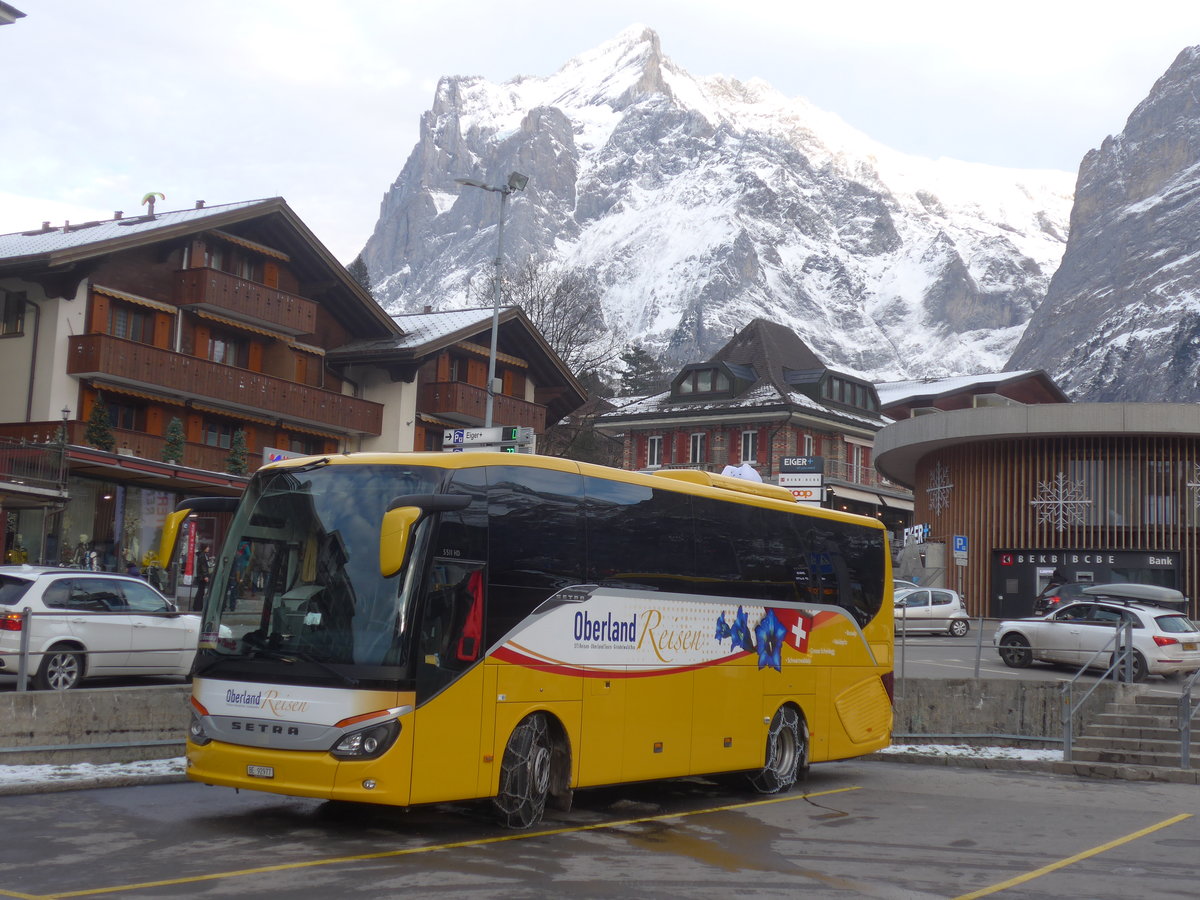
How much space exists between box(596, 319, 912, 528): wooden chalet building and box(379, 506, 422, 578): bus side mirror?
190 feet

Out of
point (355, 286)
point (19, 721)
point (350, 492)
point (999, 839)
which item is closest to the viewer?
point (350, 492)

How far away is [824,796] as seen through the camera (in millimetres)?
15297

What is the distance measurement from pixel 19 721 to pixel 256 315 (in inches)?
1075

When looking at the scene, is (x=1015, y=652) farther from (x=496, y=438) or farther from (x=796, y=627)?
(x=796, y=627)

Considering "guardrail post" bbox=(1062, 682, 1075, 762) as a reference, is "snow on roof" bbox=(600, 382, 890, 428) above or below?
above

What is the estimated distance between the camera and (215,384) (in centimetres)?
3838

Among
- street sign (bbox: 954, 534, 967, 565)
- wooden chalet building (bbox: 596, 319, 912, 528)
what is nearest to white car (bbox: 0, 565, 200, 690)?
street sign (bbox: 954, 534, 967, 565)

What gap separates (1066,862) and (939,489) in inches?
1574

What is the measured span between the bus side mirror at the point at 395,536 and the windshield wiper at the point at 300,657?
42.8 inches

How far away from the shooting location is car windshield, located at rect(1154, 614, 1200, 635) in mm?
27250

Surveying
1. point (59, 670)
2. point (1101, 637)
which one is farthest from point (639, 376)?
point (59, 670)

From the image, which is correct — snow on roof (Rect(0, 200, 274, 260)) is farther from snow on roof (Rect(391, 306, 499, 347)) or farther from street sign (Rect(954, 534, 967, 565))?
street sign (Rect(954, 534, 967, 565))

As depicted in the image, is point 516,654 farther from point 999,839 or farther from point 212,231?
point 212,231

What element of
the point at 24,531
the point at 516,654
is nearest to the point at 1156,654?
the point at 516,654
